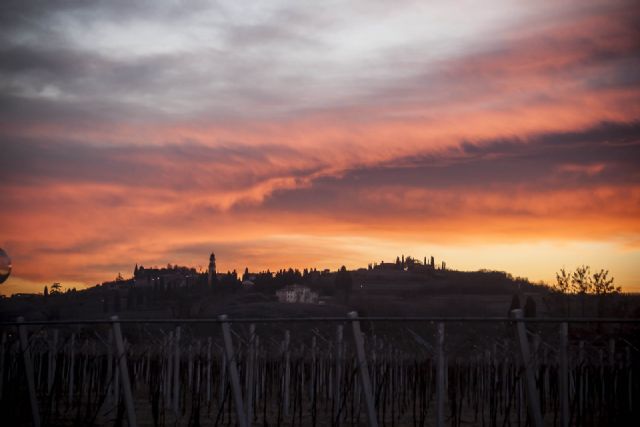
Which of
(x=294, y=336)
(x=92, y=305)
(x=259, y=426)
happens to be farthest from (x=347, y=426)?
(x=92, y=305)

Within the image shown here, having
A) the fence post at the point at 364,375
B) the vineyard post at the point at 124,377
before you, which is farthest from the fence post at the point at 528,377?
the vineyard post at the point at 124,377

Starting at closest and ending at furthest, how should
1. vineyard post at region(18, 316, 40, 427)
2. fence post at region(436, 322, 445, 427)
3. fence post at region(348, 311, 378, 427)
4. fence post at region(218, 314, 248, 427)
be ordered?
fence post at region(348, 311, 378, 427) → fence post at region(218, 314, 248, 427) → vineyard post at region(18, 316, 40, 427) → fence post at region(436, 322, 445, 427)

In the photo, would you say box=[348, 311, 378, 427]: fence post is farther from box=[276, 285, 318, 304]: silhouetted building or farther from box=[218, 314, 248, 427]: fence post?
box=[276, 285, 318, 304]: silhouetted building

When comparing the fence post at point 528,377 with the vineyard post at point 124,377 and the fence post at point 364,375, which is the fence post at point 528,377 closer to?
the fence post at point 364,375

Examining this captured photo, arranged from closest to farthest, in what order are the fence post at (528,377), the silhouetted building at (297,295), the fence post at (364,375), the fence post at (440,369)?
the fence post at (528,377) → the fence post at (364,375) → the fence post at (440,369) → the silhouetted building at (297,295)

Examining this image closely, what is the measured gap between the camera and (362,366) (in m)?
8.75

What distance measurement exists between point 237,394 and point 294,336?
337ft

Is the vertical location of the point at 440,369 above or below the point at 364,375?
below

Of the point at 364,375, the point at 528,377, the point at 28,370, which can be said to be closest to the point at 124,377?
the point at 28,370

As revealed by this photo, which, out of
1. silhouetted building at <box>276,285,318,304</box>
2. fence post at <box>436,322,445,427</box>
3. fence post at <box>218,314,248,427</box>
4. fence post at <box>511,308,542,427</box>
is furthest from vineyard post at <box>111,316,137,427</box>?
silhouetted building at <box>276,285,318,304</box>

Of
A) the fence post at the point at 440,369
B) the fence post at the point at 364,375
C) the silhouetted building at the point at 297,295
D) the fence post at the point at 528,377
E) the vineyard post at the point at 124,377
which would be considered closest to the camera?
the fence post at the point at 528,377

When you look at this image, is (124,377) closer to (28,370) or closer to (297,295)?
(28,370)

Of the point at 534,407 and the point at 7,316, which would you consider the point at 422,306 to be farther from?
the point at 534,407

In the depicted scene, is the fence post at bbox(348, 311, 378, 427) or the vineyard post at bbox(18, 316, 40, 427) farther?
the vineyard post at bbox(18, 316, 40, 427)
